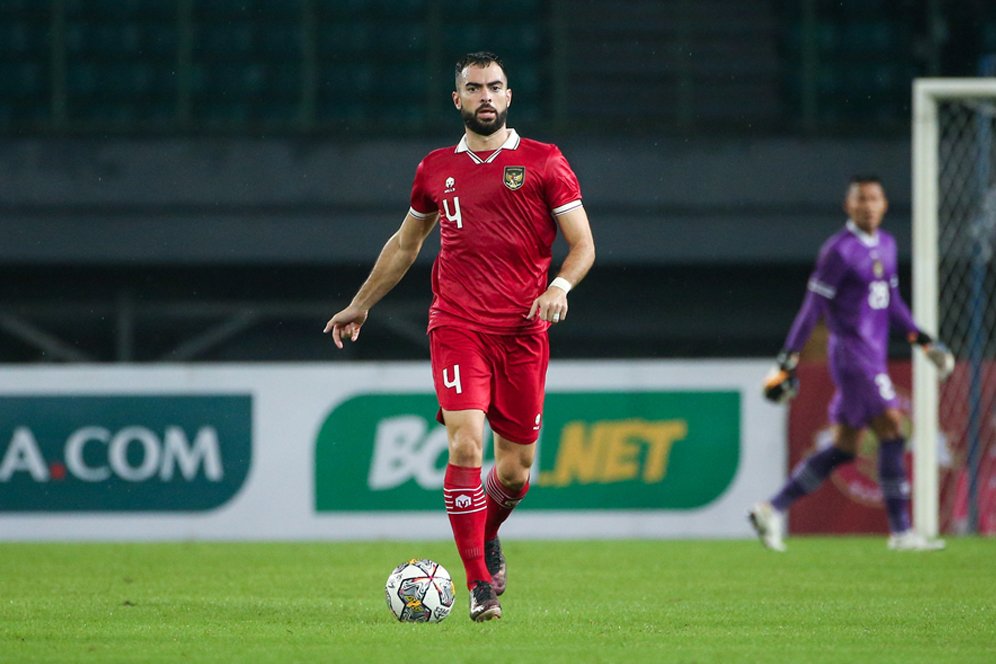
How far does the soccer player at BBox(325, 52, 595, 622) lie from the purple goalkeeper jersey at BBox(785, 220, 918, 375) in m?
3.64

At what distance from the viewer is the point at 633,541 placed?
1052cm

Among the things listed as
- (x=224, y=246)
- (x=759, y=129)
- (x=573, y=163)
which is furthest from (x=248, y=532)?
(x=759, y=129)

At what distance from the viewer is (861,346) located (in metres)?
9.34

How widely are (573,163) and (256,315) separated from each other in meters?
3.09

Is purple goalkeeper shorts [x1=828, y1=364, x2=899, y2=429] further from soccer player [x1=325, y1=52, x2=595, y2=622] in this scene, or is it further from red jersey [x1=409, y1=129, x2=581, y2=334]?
red jersey [x1=409, y1=129, x2=581, y2=334]

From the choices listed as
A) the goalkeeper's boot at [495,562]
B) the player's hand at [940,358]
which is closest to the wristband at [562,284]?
the goalkeeper's boot at [495,562]

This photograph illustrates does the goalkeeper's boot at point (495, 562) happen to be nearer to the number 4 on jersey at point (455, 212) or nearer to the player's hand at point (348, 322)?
the player's hand at point (348, 322)

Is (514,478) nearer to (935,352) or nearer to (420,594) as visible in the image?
(420,594)

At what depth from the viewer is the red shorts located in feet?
19.0

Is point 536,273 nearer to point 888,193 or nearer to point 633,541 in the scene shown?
point 633,541

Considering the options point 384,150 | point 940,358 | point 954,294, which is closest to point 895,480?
point 940,358

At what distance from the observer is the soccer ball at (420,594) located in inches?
219

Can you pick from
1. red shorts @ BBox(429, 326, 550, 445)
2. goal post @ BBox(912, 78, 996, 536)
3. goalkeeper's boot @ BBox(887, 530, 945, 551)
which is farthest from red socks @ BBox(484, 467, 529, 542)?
goal post @ BBox(912, 78, 996, 536)

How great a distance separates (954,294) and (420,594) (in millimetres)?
8435
